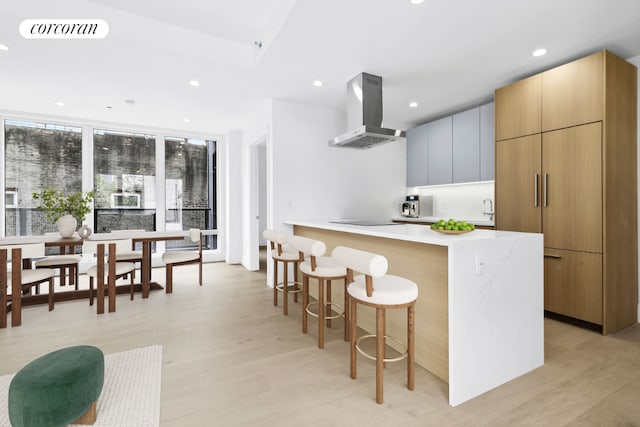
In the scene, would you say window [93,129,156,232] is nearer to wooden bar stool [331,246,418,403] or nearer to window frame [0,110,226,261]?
window frame [0,110,226,261]

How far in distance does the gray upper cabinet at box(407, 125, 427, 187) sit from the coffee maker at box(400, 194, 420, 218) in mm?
255

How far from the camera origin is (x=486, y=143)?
391 centimetres

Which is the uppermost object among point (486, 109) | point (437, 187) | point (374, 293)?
point (486, 109)

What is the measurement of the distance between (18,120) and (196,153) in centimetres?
260

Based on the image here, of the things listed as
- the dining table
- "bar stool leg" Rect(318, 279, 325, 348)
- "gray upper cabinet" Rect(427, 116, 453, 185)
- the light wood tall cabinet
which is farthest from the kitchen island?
the dining table

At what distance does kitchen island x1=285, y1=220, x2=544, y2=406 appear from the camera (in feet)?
5.64

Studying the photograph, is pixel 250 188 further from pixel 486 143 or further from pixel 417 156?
pixel 486 143

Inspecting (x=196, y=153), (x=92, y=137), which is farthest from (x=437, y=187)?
(x=92, y=137)

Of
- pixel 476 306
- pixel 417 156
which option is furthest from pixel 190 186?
pixel 476 306

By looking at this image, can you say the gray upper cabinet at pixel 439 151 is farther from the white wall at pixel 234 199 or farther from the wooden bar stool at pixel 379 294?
the white wall at pixel 234 199

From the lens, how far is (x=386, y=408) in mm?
1657

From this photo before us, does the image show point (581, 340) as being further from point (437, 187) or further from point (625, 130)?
point (437, 187)

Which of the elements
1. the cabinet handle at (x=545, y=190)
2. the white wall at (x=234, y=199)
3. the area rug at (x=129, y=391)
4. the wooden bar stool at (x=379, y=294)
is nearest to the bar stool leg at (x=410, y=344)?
the wooden bar stool at (x=379, y=294)

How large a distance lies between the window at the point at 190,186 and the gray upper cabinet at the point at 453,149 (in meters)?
3.92
